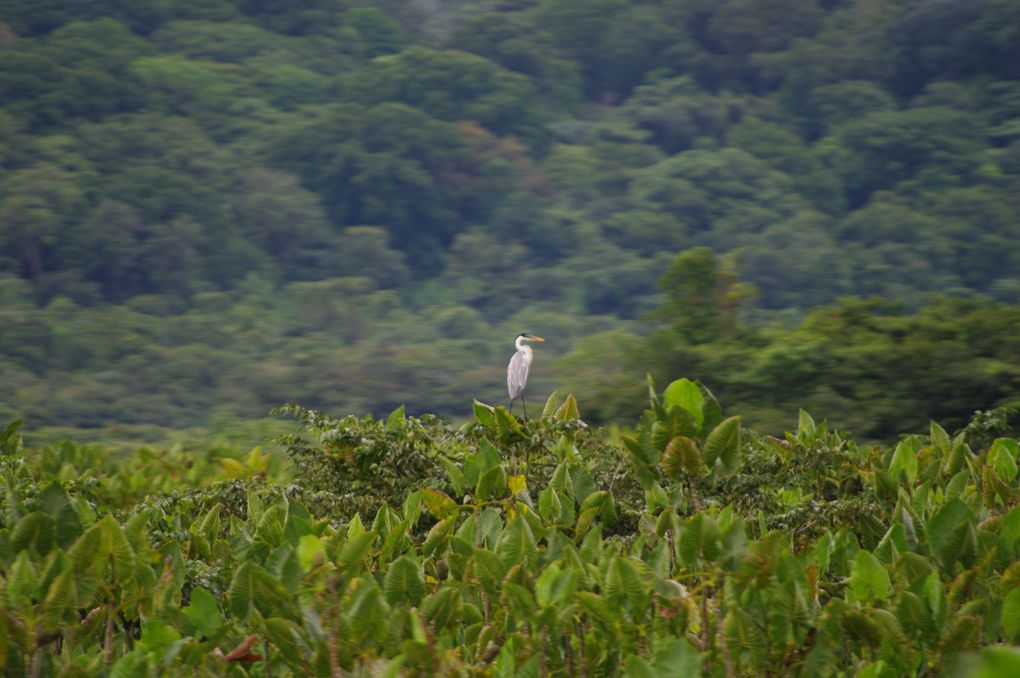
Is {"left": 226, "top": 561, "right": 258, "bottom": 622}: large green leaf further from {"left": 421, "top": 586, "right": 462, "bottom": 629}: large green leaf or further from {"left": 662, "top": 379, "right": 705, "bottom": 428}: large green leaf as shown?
{"left": 662, "top": 379, "right": 705, "bottom": 428}: large green leaf

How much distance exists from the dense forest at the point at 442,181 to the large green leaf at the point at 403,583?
60.8ft

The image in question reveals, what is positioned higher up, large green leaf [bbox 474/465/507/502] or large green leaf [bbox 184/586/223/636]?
large green leaf [bbox 474/465/507/502]

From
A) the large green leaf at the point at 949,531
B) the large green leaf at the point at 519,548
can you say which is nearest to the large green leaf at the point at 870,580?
the large green leaf at the point at 949,531

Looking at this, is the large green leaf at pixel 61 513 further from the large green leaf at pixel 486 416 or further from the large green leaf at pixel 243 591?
the large green leaf at pixel 486 416

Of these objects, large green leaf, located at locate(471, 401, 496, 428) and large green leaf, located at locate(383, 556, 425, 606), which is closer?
large green leaf, located at locate(383, 556, 425, 606)

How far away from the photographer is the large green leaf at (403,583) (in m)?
2.63

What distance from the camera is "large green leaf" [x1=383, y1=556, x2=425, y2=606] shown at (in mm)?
2633

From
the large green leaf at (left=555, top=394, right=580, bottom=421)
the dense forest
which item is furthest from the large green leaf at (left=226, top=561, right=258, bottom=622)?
the dense forest

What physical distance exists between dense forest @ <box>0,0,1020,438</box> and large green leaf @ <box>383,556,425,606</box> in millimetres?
18535

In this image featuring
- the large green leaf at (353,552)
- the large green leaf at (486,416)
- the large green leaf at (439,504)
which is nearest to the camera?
the large green leaf at (353,552)

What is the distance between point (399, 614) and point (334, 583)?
0.48 feet

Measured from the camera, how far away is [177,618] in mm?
2660

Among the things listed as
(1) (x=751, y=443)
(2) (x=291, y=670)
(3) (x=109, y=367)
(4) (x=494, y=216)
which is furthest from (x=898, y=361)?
(4) (x=494, y=216)

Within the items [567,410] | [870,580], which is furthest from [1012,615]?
[567,410]
